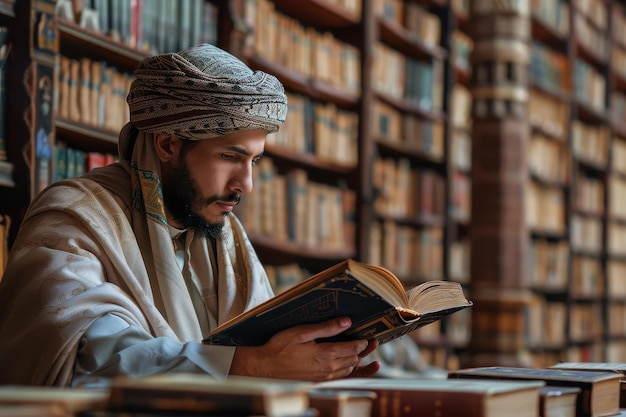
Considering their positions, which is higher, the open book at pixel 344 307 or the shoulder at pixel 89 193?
the shoulder at pixel 89 193

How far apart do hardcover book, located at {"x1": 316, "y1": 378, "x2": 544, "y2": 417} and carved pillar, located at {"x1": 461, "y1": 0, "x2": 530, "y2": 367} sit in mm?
3690

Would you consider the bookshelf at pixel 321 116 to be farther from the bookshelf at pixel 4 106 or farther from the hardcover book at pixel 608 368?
the hardcover book at pixel 608 368

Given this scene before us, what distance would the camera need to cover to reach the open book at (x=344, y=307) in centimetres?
158

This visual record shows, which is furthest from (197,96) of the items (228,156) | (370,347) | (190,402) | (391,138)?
(391,138)

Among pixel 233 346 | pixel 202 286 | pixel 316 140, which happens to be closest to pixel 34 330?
pixel 233 346

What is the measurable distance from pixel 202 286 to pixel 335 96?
2623mm

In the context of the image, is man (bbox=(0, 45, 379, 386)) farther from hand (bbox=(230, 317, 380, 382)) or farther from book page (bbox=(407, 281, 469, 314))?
book page (bbox=(407, 281, 469, 314))

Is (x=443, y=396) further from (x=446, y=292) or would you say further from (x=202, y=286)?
(x=202, y=286)

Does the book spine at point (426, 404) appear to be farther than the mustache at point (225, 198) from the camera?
No

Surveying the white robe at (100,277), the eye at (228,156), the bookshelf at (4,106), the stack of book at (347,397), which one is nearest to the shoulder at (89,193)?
the white robe at (100,277)

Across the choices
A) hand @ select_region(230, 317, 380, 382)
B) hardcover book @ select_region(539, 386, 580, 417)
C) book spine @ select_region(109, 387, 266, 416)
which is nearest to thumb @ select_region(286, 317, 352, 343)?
hand @ select_region(230, 317, 380, 382)

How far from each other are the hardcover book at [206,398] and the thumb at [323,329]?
63cm

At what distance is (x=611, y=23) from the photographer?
8.27 m

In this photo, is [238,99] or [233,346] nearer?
[233,346]
